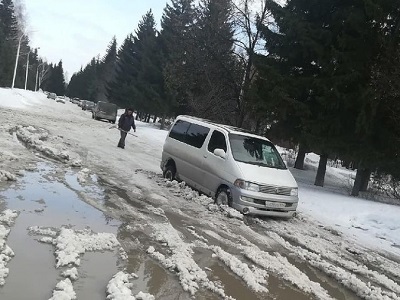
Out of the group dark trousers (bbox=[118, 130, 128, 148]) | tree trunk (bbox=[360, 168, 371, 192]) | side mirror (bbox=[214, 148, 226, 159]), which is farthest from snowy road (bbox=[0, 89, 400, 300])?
dark trousers (bbox=[118, 130, 128, 148])

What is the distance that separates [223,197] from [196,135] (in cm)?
244

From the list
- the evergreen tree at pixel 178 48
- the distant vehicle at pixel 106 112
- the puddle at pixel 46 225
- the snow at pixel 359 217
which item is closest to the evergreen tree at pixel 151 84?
the evergreen tree at pixel 178 48

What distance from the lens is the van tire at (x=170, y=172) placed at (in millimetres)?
11856

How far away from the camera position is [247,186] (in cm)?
920

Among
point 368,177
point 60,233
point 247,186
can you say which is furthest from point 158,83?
point 60,233

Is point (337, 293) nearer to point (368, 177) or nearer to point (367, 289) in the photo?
point (367, 289)

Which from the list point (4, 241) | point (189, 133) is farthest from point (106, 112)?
point (4, 241)

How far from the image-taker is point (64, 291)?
167 inches

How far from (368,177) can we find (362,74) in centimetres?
491

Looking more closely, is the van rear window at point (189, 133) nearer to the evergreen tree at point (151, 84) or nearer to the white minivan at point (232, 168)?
the white minivan at point (232, 168)

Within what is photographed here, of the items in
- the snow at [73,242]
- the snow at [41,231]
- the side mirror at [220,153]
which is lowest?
the snow at [41,231]

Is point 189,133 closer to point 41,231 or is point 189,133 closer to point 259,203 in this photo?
point 259,203

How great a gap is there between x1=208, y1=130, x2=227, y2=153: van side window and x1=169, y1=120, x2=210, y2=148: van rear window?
1.07ft

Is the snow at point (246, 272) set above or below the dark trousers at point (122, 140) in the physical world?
below
